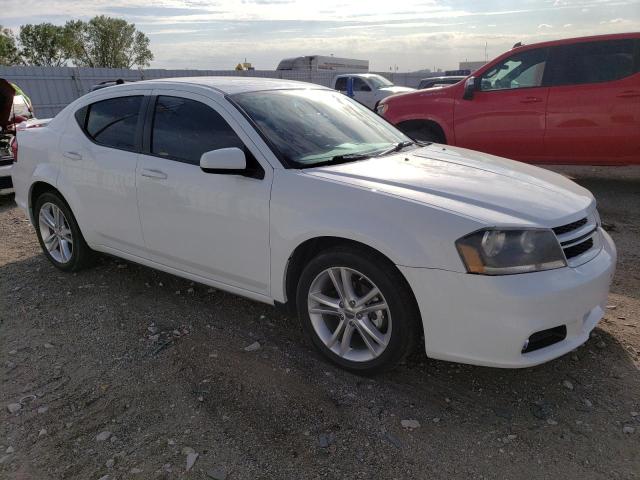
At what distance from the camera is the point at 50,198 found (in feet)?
15.3

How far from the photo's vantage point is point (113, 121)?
4.16 m

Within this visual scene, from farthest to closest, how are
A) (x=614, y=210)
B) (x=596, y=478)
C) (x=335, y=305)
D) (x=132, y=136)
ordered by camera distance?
1. (x=614, y=210)
2. (x=132, y=136)
3. (x=335, y=305)
4. (x=596, y=478)

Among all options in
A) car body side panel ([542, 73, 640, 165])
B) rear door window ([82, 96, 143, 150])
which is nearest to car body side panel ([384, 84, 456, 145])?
car body side panel ([542, 73, 640, 165])

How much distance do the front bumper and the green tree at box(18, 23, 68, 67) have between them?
5786 cm

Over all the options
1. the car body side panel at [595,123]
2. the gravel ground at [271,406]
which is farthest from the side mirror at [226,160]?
the car body side panel at [595,123]

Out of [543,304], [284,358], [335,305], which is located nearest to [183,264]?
[284,358]

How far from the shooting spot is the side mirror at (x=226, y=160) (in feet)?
10.1

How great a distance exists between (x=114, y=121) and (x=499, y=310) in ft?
10.7

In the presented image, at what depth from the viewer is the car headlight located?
8.23ft

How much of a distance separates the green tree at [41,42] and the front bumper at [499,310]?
57.9 meters

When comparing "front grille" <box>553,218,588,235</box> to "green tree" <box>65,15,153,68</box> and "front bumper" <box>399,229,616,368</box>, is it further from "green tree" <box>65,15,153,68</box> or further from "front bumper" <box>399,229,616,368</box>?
"green tree" <box>65,15,153,68</box>

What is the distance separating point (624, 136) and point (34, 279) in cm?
683

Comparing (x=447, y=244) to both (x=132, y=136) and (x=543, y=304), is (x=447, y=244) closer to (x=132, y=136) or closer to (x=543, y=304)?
(x=543, y=304)

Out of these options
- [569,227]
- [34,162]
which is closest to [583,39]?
[569,227]
